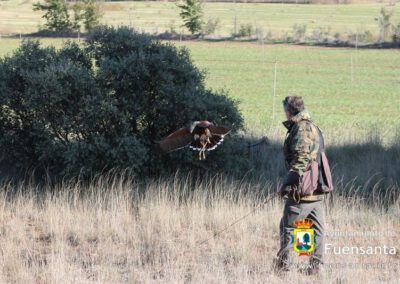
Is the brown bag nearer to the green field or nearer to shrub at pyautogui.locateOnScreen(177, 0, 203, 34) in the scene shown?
the green field

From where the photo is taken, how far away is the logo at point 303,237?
737cm

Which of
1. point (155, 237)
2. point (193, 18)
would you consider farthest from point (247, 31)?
point (155, 237)

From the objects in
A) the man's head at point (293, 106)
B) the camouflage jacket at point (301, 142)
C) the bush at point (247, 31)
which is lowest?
the bush at point (247, 31)

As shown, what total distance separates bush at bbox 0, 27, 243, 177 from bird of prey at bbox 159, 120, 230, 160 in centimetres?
320

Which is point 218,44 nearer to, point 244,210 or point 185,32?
point 185,32

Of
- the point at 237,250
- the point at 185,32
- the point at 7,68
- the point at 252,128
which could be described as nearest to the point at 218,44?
the point at 185,32

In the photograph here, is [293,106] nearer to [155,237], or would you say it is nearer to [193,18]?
[155,237]

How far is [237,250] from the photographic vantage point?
8.14 meters

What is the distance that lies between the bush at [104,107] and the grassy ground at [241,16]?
54.9m

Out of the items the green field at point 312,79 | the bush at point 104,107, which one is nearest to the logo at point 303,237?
the bush at point 104,107

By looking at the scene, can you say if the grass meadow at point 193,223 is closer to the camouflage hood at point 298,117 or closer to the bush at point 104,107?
the bush at point 104,107

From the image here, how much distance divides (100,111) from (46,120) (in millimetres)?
1101

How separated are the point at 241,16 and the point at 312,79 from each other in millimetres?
52569

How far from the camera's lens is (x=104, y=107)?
12.4 m
